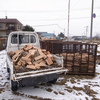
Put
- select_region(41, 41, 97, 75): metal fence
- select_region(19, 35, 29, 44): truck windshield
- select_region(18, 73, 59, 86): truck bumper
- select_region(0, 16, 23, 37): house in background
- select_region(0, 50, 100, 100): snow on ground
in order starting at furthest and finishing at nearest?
1. select_region(0, 16, 23, 37): house in background
2. select_region(19, 35, 29, 44): truck windshield
3. select_region(41, 41, 97, 75): metal fence
4. select_region(0, 50, 100, 100): snow on ground
5. select_region(18, 73, 59, 86): truck bumper

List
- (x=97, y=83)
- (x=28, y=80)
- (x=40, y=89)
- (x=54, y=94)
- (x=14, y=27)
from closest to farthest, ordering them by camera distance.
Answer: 1. (x=28, y=80)
2. (x=54, y=94)
3. (x=40, y=89)
4. (x=97, y=83)
5. (x=14, y=27)

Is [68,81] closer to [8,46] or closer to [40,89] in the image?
[40,89]

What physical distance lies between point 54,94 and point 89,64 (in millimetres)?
2802

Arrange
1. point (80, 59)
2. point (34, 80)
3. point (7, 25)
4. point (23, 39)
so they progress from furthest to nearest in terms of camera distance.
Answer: point (7, 25) → point (23, 39) → point (80, 59) → point (34, 80)

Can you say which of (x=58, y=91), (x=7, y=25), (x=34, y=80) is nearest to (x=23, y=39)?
(x=34, y=80)

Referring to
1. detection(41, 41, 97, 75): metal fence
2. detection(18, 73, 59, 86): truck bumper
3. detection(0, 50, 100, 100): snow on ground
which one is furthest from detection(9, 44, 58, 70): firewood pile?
detection(41, 41, 97, 75): metal fence

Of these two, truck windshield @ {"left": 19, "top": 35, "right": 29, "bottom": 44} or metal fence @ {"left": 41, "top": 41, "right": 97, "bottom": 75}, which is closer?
metal fence @ {"left": 41, "top": 41, "right": 97, "bottom": 75}

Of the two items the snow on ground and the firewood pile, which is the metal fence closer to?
the snow on ground

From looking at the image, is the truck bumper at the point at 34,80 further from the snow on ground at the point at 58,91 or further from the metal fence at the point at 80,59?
the metal fence at the point at 80,59

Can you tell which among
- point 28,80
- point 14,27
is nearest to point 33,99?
point 28,80

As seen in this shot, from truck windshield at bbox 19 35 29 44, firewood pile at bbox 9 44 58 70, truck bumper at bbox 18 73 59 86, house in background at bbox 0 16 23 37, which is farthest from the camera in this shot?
house in background at bbox 0 16 23 37

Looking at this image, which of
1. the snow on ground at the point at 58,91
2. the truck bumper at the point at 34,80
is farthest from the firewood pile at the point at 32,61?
the snow on ground at the point at 58,91

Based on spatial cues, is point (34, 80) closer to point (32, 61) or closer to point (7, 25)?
point (32, 61)

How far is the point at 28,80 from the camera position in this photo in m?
3.23
